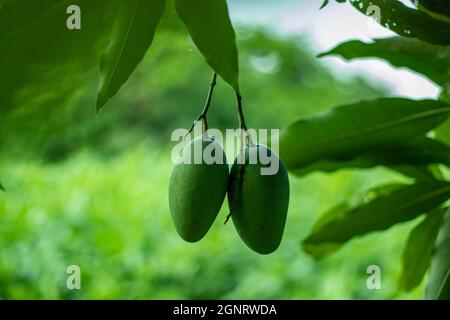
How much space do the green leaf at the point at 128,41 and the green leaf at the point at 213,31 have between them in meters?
0.03

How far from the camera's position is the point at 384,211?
1.02 metres

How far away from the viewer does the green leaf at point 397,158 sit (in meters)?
0.97

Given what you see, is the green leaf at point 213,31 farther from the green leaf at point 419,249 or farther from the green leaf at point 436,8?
the green leaf at point 419,249

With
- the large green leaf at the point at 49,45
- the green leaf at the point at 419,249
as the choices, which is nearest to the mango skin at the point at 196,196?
the large green leaf at the point at 49,45

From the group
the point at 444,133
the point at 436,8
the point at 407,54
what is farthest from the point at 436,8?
the point at 444,133

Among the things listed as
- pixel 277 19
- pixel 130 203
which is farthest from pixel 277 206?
pixel 277 19

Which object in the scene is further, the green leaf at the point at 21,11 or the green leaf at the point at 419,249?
the green leaf at the point at 419,249

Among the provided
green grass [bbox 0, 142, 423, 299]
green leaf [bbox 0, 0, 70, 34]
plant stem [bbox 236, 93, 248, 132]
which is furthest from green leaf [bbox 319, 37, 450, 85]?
green grass [bbox 0, 142, 423, 299]

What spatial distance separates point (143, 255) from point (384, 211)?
1.45 m

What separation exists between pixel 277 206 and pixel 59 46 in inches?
10.3

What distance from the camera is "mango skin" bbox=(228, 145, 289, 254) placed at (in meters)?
0.64

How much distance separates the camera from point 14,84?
2.23ft

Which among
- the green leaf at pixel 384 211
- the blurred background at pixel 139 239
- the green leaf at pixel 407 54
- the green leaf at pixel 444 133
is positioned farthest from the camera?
the blurred background at pixel 139 239

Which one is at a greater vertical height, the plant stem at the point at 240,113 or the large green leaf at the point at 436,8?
the large green leaf at the point at 436,8
